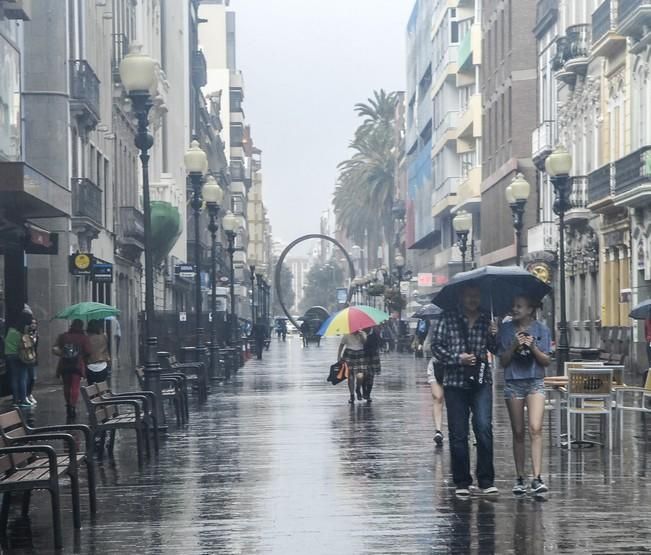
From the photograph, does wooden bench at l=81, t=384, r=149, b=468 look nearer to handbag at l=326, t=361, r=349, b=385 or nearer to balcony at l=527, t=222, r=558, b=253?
handbag at l=326, t=361, r=349, b=385

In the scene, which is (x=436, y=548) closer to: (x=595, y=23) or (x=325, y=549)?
(x=325, y=549)

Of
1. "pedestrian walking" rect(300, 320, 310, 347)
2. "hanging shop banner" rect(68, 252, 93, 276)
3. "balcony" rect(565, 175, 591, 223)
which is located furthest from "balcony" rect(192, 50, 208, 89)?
"hanging shop banner" rect(68, 252, 93, 276)

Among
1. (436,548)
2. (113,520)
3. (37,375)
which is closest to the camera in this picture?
(436,548)

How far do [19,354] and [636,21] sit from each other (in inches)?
786

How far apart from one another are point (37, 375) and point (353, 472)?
76.1 feet

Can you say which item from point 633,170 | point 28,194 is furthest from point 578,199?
point 28,194

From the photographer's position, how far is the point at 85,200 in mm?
41094

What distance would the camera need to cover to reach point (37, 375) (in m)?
36.8

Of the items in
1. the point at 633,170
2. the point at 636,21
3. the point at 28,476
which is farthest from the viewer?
the point at 633,170

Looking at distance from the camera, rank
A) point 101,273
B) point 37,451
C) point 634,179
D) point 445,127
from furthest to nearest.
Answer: point 445,127 → point 101,273 → point 634,179 → point 37,451

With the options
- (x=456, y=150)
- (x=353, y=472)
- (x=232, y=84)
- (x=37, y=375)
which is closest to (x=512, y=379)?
(x=353, y=472)

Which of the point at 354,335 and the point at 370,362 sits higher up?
the point at 354,335

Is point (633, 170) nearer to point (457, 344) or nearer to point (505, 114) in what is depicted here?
point (505, 114)

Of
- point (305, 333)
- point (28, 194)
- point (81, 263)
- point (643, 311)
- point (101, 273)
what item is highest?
point (28, 194)
